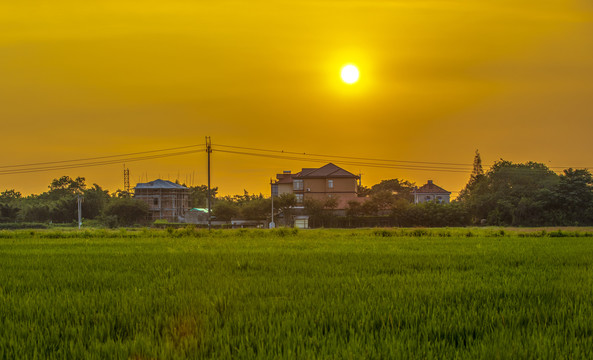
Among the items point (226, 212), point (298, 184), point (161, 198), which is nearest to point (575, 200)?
point (298, 184)

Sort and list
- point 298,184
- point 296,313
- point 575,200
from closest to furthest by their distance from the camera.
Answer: point 296,313 → point 575,200 → point 298,184

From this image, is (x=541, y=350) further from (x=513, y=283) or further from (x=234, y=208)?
(x=234, y=208)

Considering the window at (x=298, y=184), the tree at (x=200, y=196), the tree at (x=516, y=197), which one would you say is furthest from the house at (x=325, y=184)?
the tree at (x=200, y=196)

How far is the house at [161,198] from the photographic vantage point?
7779 cm

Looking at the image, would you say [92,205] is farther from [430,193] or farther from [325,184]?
[430,193]

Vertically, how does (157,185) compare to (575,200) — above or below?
above

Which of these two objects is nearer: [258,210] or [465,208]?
[465,208]

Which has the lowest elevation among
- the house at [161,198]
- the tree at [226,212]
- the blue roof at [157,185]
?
the tree at [226,212]

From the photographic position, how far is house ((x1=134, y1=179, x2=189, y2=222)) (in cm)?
7779

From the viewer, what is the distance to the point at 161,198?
259ft

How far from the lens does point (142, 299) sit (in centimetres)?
548

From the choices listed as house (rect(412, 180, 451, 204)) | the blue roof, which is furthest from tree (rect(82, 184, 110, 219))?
house (rect(412, 180, 451, 204))

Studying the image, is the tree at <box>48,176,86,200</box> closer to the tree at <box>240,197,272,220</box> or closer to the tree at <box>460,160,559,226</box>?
the tree at <box>240,197,272,220</box>

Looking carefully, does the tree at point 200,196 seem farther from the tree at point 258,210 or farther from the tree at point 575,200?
the tree at point 575,200
